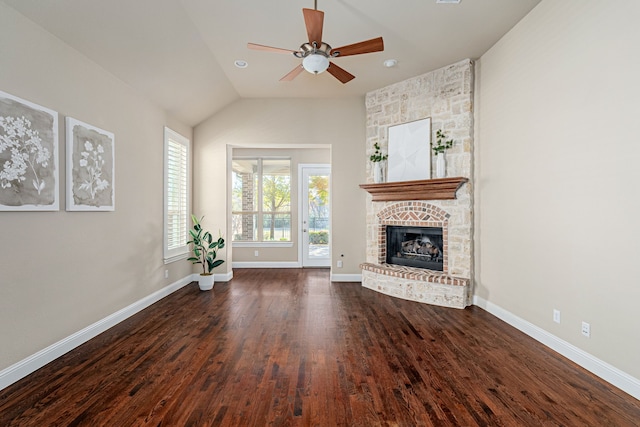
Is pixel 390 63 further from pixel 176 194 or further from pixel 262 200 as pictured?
pixel 262 200

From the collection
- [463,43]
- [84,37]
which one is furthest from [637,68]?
[84,37]

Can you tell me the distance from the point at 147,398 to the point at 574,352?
3397mm

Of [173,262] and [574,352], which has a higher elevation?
[173,262]

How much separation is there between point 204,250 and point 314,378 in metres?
3.51

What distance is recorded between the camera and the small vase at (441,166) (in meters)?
4.22

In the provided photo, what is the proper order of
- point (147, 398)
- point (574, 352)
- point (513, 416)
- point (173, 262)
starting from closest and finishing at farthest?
point (513, 416)
point (147, 398)
point (574, 352)
point (173, 262)

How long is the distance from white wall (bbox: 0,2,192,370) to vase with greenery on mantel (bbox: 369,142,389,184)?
3.32 meters

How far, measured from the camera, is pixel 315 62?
9.39 feet

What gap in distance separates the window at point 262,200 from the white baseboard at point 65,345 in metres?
2.90

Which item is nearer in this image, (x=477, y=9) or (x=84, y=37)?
(x=84, y=37)

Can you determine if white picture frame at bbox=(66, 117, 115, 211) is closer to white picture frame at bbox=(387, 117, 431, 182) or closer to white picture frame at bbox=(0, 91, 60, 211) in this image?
white picture frame at bbox=(0, 91, 60, 211)

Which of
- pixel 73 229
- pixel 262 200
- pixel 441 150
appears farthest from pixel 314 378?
pixel 262 200

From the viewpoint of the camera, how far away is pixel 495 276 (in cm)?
379

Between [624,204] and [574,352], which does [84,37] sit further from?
[574,352]
